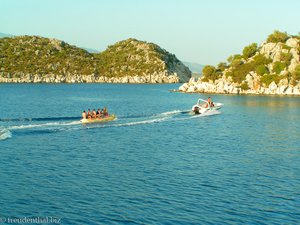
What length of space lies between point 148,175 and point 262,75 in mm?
150975

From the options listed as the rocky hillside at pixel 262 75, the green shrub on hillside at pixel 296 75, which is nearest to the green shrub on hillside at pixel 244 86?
the rocky hillside at pixel 262 75

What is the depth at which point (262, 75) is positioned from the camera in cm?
18062

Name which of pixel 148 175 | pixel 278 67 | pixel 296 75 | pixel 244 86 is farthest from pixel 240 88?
pixel 148 175

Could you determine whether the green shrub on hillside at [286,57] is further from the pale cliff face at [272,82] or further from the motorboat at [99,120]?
the motorboat at [99,120]

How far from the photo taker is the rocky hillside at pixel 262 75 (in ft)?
566

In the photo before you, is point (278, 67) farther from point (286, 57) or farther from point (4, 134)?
point (4, 134)

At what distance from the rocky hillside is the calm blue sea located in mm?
108994

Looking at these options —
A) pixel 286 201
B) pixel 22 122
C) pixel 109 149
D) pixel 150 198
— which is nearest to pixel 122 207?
pixel 150 198

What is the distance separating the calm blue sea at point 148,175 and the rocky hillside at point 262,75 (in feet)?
358

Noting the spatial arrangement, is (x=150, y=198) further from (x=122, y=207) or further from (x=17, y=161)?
(x=17, y=161)

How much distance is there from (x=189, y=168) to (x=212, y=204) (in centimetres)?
1049

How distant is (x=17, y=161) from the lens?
1708 inches

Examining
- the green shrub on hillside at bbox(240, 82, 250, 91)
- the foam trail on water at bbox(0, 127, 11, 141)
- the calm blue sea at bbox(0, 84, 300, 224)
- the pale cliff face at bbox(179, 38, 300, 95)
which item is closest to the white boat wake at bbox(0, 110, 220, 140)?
the foam trail on water at bbox(0, 127, 11, 141)

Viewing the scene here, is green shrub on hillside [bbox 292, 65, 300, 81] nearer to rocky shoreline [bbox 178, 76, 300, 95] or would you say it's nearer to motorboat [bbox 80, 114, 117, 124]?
rocky shoreline [bbox 178, 76, 300, 95]
